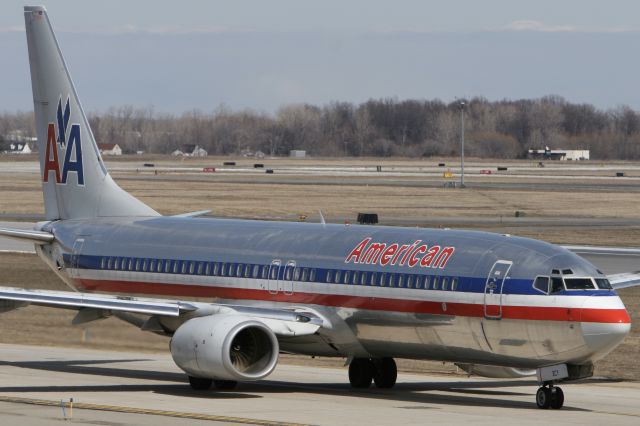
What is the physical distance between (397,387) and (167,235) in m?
7.57

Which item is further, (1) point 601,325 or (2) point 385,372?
(2) point 385,372

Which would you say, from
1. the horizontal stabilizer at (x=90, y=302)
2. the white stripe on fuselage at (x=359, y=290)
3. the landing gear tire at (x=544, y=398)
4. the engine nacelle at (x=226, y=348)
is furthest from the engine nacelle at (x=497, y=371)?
the horizontal stabilizer at (x=90, y=302)

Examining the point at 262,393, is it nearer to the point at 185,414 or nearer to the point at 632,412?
the point at 185,414

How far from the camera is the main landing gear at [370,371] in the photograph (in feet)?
115

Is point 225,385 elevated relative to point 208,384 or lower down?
lower down

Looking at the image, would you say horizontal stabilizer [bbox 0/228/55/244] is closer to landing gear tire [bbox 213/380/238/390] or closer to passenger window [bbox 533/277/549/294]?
landing gear tire [bbox 213/380/238/390]

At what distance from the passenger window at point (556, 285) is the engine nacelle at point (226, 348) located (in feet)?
21.9

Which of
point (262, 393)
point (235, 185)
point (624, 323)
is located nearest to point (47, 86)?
point (262, 393)

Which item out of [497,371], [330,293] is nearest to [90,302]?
[330,293]

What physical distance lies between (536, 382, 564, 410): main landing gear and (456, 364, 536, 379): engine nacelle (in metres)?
1.63

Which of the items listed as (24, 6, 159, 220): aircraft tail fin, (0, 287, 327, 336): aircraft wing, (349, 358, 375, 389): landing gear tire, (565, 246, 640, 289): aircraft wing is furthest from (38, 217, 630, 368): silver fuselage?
(565, 246, 640, 289): aircraft wing

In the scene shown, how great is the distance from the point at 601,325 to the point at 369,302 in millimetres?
5968

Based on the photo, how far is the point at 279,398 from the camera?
1275 inches

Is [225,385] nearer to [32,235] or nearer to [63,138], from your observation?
[32,235]
